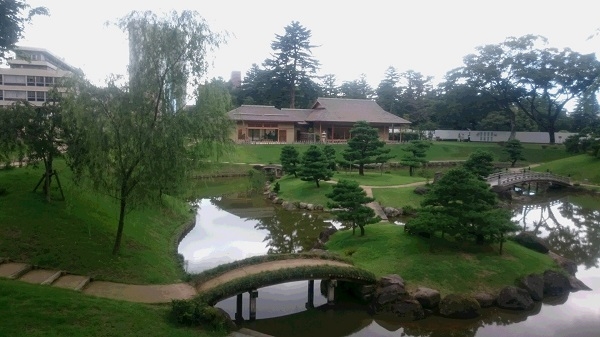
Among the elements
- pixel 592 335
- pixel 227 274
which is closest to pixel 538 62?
pixel 592 335

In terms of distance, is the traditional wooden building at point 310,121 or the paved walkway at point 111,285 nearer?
the paved walkway at point 111,285

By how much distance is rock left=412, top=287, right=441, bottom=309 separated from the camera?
1345 centimetres

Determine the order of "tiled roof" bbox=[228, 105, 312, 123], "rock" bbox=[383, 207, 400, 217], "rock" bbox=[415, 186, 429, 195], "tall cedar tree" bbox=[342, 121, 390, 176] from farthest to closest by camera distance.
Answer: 1. "tiled roof" bbox=[228, 105, 312, 123]
2. "tall cedar tree" bbox=[342, 121, 390, 176]
3. "rock" bbox=[415, 186, 429, 195]
4. "rock" bbox=[383, 207, 400, 217]

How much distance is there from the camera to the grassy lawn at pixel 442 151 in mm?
47469

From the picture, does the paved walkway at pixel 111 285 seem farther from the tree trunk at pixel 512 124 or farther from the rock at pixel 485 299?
the tree trunk at pixel 512 124

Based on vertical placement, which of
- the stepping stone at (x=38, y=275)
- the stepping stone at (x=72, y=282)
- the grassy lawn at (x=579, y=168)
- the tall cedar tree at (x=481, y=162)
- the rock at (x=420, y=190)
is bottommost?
the stepping stone at (x=72, y=282)

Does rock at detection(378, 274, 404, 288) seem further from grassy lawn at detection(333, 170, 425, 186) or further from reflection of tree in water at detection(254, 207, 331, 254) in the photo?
grassy lawn at detection(333, 170, 425, 186)

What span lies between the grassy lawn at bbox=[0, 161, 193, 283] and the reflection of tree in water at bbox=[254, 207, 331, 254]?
489 cm

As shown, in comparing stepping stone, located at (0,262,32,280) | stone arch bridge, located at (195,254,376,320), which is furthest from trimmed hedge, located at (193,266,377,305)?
stepping stone, located at (0,262,32,280)

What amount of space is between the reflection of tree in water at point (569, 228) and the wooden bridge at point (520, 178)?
7.88 ft

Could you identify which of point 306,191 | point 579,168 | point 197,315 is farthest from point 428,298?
point 579,168

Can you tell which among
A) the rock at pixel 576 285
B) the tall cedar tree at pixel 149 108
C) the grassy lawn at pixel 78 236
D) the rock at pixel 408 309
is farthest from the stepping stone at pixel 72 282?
the rock at pixel 576 285

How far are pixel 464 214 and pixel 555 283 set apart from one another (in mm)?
3587

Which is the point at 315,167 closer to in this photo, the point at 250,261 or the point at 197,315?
the point at 250,261
